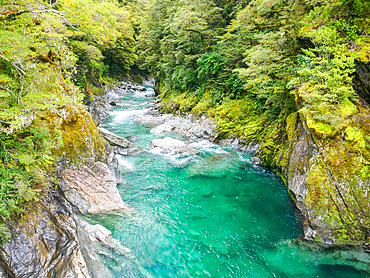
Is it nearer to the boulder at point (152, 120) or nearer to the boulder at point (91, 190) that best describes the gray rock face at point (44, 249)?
the boulder at point (91, 190)

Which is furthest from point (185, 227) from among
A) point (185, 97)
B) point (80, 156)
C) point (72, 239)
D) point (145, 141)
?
point (185, 97)

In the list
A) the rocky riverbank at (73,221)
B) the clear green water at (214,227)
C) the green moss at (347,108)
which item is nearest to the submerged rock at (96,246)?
the rocky riverbank at (73,221)

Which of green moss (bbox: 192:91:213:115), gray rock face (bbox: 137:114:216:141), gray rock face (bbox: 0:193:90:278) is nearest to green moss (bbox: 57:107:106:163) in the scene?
gray rock face (bbox: 0:193:90:278)

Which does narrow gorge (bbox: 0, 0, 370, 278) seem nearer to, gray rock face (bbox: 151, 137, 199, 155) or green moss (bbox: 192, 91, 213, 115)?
gray rock face (bbox: 151, 137, 199, 155)

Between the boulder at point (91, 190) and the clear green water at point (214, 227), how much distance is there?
0.52m

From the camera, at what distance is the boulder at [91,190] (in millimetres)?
5660

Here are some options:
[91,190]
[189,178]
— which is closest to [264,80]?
[189,178]

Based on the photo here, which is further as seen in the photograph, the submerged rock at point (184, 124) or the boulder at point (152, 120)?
the boulder at point (152, 120)

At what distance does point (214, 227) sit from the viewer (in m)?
6.04

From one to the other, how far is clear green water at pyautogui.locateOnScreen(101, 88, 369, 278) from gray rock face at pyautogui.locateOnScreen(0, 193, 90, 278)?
3.33 ft

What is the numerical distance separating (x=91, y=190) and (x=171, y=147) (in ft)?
20.7

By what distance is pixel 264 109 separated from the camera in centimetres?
1202

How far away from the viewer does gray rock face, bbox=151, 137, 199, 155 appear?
11.5 meters

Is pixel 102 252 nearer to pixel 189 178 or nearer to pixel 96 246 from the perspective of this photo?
pixel 96 246
